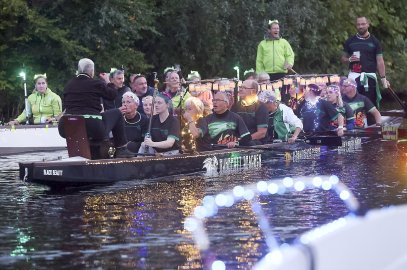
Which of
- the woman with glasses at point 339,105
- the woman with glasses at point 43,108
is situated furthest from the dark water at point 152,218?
the woman with glasses at point 43,108

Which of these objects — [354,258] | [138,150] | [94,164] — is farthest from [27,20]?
[354,258]

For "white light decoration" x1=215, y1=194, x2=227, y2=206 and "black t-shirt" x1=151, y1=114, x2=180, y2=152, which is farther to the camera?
"black t-shirt" x1=151, y1=114, x2=180, y2=152

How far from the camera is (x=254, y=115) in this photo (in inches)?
837

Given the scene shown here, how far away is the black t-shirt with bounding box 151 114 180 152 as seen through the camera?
730 inches

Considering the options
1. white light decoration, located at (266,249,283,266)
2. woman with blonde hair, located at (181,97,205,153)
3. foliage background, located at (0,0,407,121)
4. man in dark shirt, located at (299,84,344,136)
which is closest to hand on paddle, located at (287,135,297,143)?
man in dark shirt, located at (299,84,344,136)

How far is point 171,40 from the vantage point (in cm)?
3700

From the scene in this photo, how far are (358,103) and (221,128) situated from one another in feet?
21.5

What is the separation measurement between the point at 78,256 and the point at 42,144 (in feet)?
54.7

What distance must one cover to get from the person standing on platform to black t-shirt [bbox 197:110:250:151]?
23.9ft

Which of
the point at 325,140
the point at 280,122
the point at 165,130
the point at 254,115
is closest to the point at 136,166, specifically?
the point at 165,130

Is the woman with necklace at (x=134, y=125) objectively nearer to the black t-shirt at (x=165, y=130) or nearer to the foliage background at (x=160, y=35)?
the black t-shirt at (x=165, y=130)

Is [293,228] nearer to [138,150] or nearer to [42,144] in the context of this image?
[138,150]

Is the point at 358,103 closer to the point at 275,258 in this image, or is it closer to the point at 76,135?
the point at 76,135

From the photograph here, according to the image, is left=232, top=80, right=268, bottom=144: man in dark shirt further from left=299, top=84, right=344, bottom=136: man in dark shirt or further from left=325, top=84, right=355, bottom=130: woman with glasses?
left=325, top=84, right=355, bottom=130: woman with glasses
